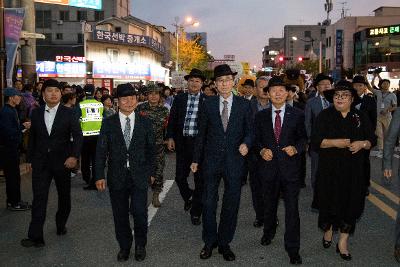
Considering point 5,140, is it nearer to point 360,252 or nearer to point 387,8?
point 360,252

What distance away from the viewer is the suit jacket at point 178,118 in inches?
278

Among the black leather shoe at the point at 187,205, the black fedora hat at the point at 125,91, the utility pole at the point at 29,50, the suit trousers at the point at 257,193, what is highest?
the utility pole at the point at 29,50

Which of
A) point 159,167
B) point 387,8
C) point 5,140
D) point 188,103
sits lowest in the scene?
point 159,167

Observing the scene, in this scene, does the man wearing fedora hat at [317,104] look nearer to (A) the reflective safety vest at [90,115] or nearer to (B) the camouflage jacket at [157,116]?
(B) the camouflage jacket at [157,116]

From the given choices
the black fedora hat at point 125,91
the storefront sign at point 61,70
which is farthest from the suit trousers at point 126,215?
the storefront sign at point 61,70

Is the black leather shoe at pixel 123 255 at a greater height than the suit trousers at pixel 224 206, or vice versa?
the suit trousers at pixel 224 206

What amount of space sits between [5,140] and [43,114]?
1921mm

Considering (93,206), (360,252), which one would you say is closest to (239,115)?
(360,252)

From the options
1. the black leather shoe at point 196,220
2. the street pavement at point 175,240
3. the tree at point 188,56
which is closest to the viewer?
the street pavement at point 175,240

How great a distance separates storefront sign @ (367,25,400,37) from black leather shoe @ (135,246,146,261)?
51659 mm

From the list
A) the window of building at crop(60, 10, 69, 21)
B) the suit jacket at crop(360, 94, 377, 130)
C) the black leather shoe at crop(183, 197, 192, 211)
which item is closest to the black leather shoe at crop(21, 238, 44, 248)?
the black leather shoe at crop(183, 197, 192, 211)

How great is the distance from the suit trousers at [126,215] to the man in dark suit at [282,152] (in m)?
1.40

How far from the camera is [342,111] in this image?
204 inches

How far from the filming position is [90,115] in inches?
345
